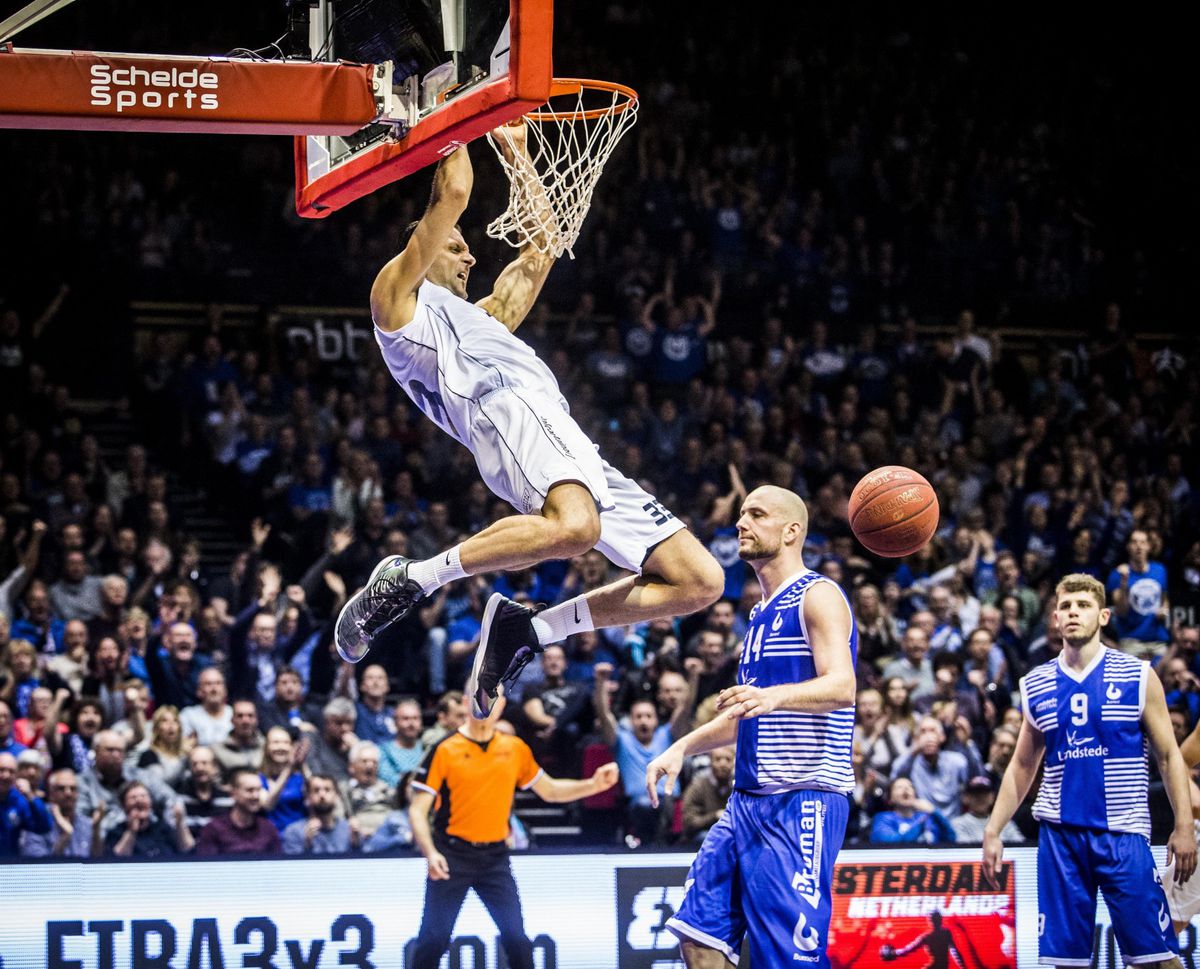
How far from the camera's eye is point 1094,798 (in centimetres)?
758

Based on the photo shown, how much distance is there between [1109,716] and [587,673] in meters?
5.10

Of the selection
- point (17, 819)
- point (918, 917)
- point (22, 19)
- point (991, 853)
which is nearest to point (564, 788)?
point (918, 917)

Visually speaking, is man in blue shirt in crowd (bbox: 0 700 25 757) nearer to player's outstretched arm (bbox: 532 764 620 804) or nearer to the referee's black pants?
the referee's black pants

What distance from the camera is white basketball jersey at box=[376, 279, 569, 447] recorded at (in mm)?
6352

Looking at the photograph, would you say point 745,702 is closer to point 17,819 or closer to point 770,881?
point 770,881

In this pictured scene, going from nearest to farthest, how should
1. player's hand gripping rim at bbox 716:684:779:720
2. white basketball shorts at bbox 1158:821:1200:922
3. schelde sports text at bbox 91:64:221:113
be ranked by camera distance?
1. player's hand gripping rim at bbox 716:684:779:720
2. schelde sports text at bbox 91:64:221:113
3. white basketball shorts at bbox 1158:821:1200:922

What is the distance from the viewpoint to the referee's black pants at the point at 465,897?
28.9ft

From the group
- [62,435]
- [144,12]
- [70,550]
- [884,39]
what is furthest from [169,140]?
[884,39]

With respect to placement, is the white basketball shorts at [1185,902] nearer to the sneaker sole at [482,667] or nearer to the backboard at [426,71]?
the sneaker sole at [482,667]

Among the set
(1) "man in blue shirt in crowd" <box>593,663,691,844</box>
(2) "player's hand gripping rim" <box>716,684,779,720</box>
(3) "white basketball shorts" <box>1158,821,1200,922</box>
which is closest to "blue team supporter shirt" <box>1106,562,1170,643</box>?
(1) "man in blue shirt in crowd" <box>593,663,691,844</box>

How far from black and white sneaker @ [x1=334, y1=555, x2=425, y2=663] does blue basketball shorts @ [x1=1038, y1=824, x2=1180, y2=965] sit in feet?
11.6

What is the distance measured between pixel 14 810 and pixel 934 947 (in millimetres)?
5626

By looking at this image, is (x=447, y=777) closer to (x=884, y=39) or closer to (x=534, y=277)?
(x=534, y=277)

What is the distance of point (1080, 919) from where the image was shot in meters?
7.51
